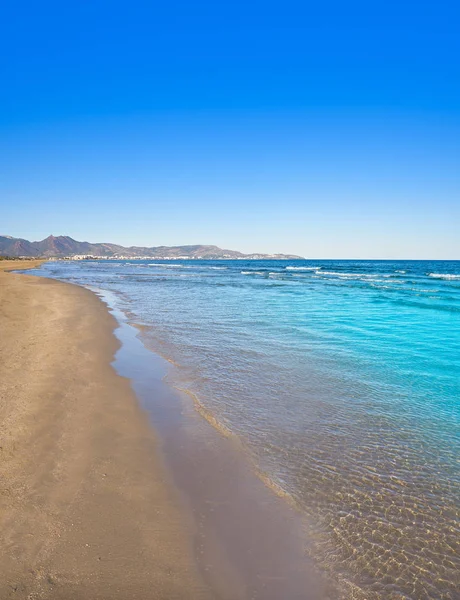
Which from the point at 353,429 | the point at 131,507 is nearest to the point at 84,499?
the point at 131,507

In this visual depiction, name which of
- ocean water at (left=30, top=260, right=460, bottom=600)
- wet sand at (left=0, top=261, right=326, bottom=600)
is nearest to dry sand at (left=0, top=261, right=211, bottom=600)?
wet sand at (left=0, top=261, right=326, bottom=600)

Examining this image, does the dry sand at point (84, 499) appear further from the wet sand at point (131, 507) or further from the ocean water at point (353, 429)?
the ocean water at point (353, 429)

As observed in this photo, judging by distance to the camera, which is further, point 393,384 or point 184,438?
point 393,384

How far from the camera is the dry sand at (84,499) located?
319 centimetres

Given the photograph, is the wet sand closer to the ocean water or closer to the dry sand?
the dry sand

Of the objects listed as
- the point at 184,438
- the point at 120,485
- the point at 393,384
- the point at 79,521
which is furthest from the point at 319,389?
the point at 79,521

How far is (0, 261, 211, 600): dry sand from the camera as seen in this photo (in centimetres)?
319

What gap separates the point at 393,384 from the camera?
871cm

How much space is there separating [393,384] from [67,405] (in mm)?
7418

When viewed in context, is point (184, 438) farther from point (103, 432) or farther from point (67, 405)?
point (67, 405)

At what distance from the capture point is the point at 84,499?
4258mm

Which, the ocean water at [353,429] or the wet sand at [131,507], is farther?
the ocean water at [353,429]

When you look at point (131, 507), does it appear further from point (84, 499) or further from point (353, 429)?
point (353, 429)

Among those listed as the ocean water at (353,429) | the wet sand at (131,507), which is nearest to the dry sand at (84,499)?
the wet sand at (131,507)
